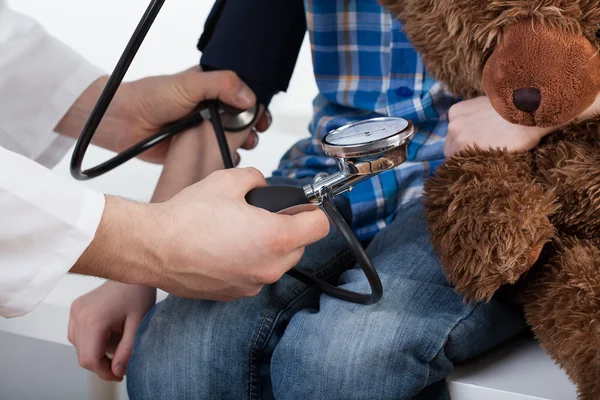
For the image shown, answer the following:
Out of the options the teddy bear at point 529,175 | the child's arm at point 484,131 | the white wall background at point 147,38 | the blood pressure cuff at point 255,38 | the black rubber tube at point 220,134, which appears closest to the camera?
the teddy bear at point 529,175

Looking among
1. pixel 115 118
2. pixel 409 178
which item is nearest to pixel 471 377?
pixel 409 178

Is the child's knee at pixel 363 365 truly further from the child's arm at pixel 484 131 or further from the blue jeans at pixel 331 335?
the child's arm at pixel 484 131

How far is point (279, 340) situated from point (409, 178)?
23 centimetres

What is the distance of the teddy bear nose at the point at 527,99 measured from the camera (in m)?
0.53

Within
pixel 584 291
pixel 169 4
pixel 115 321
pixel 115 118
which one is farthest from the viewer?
pixel 169 4

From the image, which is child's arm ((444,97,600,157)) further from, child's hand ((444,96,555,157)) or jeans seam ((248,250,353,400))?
jeans seam ((248,250,353,400))

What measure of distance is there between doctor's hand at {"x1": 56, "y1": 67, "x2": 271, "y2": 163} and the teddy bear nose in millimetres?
431

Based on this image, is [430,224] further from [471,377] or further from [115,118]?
[115,118]

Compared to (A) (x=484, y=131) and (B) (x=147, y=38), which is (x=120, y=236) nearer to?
(A) (x=484, y=131)

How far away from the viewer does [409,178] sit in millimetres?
818

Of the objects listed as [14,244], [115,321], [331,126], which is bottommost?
[115,321]

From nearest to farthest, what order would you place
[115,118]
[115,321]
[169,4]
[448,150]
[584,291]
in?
[584,291]
[448,150]
[115,321]
[115,118]
[169,4]

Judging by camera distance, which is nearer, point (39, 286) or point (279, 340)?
point (39, 286)

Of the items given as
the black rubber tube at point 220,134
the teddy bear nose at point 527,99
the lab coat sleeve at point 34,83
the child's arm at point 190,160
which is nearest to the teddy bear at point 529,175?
the teddy bear nose at point 527,99
